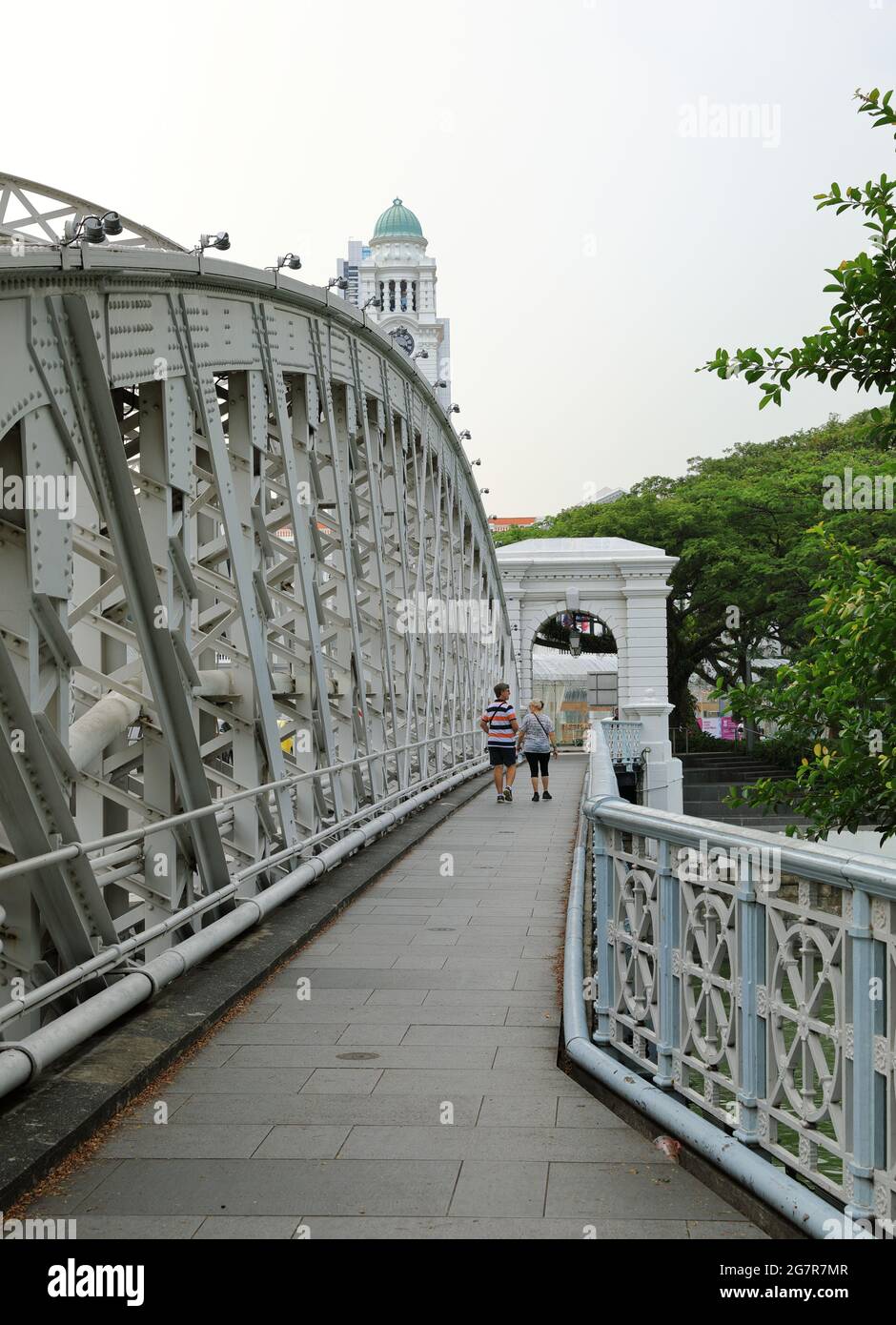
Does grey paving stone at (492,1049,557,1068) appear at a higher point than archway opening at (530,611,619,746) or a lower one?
higher

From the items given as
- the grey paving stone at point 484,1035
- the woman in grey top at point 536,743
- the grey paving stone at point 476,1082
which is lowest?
the woman in grey top at point 536,743

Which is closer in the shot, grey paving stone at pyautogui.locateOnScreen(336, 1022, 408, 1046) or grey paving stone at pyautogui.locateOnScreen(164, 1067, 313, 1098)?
grey paving stone at pyautogui.locateOnScreen(164, 1067, 313, 1098)

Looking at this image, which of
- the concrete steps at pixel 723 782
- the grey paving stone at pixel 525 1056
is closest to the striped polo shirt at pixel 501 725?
the grey paving stone at pixel 525 1056

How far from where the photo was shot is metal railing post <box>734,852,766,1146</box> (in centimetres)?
412

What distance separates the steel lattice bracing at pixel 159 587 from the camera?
221 inches

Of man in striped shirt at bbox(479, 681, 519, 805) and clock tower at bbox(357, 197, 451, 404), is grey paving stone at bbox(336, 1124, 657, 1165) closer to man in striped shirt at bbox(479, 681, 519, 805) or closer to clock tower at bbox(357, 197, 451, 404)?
man in striped shirt at bbox(479, 681, 519, 805)

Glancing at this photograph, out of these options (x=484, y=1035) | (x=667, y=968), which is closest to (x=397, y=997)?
(x=484, y=1035)

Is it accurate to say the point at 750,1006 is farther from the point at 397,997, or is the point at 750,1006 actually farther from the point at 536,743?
the point at 536,743

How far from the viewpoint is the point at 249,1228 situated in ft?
13.6

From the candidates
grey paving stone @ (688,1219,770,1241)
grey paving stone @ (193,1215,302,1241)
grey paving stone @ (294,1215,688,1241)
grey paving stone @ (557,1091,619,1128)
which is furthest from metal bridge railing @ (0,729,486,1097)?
grey paving stone @ (688,1219,770,1241)

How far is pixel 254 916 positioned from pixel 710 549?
1321 inches

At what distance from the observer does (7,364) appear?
5.44m

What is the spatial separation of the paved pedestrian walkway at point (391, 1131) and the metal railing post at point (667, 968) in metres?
0.31

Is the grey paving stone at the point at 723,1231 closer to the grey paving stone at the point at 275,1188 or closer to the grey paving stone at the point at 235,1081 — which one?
the grey paving stone at the point at 275,1188
